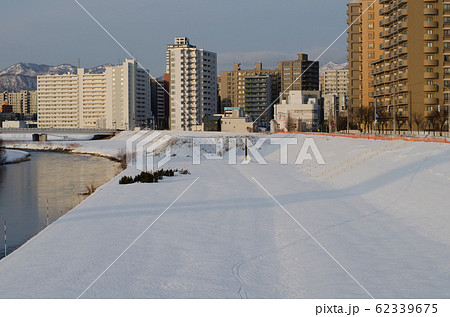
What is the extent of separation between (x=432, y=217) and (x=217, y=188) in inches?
607

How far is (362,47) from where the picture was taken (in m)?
114

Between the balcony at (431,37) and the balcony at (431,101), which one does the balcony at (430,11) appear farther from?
the balcony at (431,101)

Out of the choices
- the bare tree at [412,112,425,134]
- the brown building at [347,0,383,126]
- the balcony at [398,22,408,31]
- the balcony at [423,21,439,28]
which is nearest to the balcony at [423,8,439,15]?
the balcony at [423,21,439,28]

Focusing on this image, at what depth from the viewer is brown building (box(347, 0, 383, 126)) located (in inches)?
4313

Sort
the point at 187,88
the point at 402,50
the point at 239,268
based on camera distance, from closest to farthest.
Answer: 1. the point at 239,268
2. the point at 402,50
3. the point at 187,88

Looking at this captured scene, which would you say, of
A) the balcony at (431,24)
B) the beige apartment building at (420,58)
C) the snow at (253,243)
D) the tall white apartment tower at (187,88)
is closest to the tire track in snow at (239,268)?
the snow at (253,243)

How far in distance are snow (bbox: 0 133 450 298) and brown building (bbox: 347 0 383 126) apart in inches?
3166

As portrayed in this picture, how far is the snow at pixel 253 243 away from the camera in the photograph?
463 inches

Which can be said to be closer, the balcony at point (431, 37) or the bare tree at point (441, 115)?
the bare tree at point (441, 115)

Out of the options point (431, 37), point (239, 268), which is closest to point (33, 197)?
point (239, 268)

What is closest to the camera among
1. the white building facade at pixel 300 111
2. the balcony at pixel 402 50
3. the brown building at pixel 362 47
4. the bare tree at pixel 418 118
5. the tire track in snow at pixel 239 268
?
the tire track in snow at pixel 239 268

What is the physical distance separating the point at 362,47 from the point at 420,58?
103 ft

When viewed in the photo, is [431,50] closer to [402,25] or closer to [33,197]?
[402,25]

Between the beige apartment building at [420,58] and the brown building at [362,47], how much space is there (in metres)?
14.6
